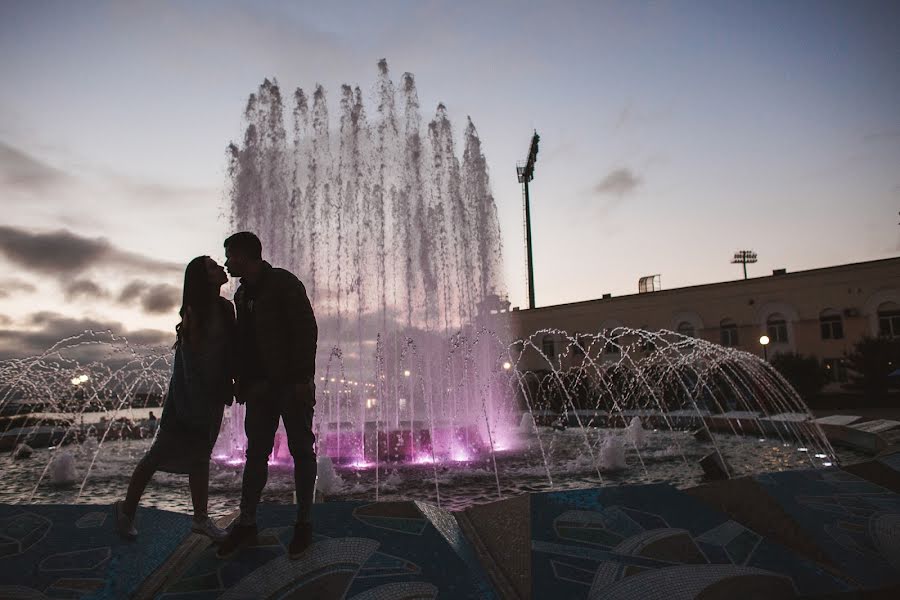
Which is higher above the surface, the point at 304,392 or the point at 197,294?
the point at 197,294

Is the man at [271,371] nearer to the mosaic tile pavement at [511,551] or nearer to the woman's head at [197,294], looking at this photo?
the woman's head at [197,294]

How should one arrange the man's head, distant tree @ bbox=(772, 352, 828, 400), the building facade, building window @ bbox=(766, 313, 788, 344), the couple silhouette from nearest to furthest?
the couple silhouette
the man's head
distant tree @ bbox=(772, 352, 828, 400)
the building facade
building window @ bbox=(766, 313, 788, 344)

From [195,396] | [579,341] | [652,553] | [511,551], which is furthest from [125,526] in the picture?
[579,341]

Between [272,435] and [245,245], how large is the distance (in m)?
1.13

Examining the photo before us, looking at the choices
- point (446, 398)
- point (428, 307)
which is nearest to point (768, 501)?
point (446, 398)

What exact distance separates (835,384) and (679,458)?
2733cm

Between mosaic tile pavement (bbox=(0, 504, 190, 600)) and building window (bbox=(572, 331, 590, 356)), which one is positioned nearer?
mosaic tile pavement (bbox=(0, 504, 190, 600))

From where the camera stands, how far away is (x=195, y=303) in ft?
10.4

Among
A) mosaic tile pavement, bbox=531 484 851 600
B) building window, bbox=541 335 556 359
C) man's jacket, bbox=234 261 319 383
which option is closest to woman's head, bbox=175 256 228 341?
man's jacket, bbox=234 261 319 383

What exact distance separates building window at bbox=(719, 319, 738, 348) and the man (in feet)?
115

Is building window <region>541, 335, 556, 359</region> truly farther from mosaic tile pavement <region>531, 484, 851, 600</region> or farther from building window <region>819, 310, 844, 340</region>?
mosaic tile pavement <region>531, 484, 851, 600</region>

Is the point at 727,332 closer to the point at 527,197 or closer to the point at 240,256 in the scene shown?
the point at 527,197

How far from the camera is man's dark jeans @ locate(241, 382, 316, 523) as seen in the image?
3.08m

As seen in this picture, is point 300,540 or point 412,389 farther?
point 412,389
